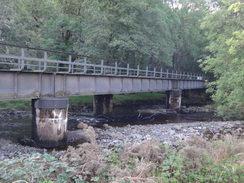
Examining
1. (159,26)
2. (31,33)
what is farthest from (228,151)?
(159,26)

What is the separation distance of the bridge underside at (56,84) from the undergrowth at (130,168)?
6330 millimetres

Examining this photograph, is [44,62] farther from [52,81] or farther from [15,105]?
[15,105]

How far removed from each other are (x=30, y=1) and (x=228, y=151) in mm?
29646

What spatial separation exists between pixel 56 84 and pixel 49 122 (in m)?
2.45

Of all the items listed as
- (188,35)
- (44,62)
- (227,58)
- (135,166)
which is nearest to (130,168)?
(135,166)

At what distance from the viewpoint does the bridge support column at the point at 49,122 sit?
11.8 m

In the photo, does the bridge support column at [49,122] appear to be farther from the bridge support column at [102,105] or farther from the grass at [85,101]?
the grass at [85,101]

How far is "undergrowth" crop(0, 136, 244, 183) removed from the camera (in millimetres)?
4913

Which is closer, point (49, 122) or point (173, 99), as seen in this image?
point (49, 122)

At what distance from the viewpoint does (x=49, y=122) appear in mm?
11930

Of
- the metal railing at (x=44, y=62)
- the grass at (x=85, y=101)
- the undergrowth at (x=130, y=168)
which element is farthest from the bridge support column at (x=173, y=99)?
the undergrowth at (x=130, y=168)

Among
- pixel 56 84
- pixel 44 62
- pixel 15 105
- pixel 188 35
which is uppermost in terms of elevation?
pixel 188 35

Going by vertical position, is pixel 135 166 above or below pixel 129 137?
above

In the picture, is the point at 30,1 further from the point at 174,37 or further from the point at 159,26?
the point at 174,37
